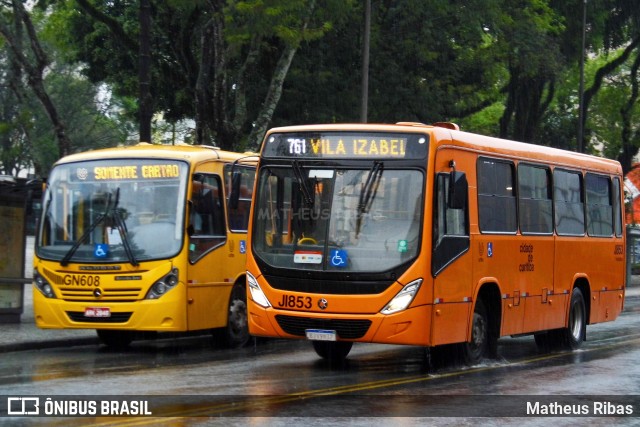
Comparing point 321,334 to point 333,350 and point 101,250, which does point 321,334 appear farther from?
point 101,250

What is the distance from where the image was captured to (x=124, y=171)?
16.7 m

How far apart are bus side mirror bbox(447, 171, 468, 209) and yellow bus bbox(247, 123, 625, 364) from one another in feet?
0.04

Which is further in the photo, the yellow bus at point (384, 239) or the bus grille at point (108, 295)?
the bus grille at point (108, 295)

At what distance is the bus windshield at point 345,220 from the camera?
13.6 meters

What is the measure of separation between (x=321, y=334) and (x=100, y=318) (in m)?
3.92

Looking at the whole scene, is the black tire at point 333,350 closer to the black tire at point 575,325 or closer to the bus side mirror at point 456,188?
the bus side mirror at point 456,188

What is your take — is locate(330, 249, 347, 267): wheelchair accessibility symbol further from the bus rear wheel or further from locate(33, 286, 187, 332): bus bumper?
the bus rear wheel

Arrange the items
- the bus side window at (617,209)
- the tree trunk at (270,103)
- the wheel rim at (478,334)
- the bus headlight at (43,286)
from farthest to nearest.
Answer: the tree trunk at (270,103) < the bus side window at (617,209) < the bus headlight at (43,286) < the wheel rim at (478,334)

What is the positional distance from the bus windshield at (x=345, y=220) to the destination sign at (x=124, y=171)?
275 cm

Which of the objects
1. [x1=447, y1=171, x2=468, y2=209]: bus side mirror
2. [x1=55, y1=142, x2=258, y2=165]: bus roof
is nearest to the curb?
[x1=55, y1=142, x2=258, y2=165]: bus roof

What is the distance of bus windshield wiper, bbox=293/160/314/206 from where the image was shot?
14.0m

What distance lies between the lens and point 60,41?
111ft

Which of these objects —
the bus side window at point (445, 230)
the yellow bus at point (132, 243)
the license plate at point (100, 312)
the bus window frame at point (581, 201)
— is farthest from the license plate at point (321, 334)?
the bus window frame at point (581, 201)

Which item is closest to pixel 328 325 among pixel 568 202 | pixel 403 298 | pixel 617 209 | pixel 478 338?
pixel 403 298
